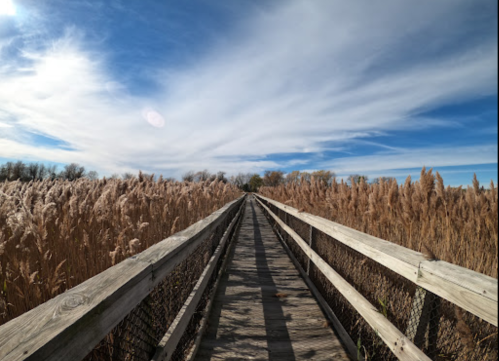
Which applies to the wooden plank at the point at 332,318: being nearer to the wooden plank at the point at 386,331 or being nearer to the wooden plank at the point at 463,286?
the wooden plank at the point at 386,331

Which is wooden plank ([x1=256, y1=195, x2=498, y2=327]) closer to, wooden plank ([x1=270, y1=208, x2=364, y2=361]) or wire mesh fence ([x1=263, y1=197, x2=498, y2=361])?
wire mesh fence ([x1=263, y1=197, x2=498, y2=361])

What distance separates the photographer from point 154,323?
70.2 inches

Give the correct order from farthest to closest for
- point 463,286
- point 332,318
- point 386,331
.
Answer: point 332,318, point 386,331, point 463,286

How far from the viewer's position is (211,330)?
2.79 metres

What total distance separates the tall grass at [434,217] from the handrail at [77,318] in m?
1.57

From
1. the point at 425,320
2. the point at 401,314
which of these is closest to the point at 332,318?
the point at 401,314

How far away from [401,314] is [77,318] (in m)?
2.50

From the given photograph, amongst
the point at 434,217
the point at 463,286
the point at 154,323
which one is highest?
the point at 434,217

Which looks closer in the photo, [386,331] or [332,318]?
[386,331]

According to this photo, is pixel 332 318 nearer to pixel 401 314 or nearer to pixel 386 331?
pixel 401 314

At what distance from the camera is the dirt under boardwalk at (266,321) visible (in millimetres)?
2455

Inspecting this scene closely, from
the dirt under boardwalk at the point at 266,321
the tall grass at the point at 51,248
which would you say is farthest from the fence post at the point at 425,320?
the tall grass at the point at 51,248

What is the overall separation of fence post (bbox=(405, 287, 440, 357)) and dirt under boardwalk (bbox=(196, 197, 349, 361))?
101cm

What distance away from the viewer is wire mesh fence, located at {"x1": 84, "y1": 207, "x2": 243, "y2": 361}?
1.36 metres
